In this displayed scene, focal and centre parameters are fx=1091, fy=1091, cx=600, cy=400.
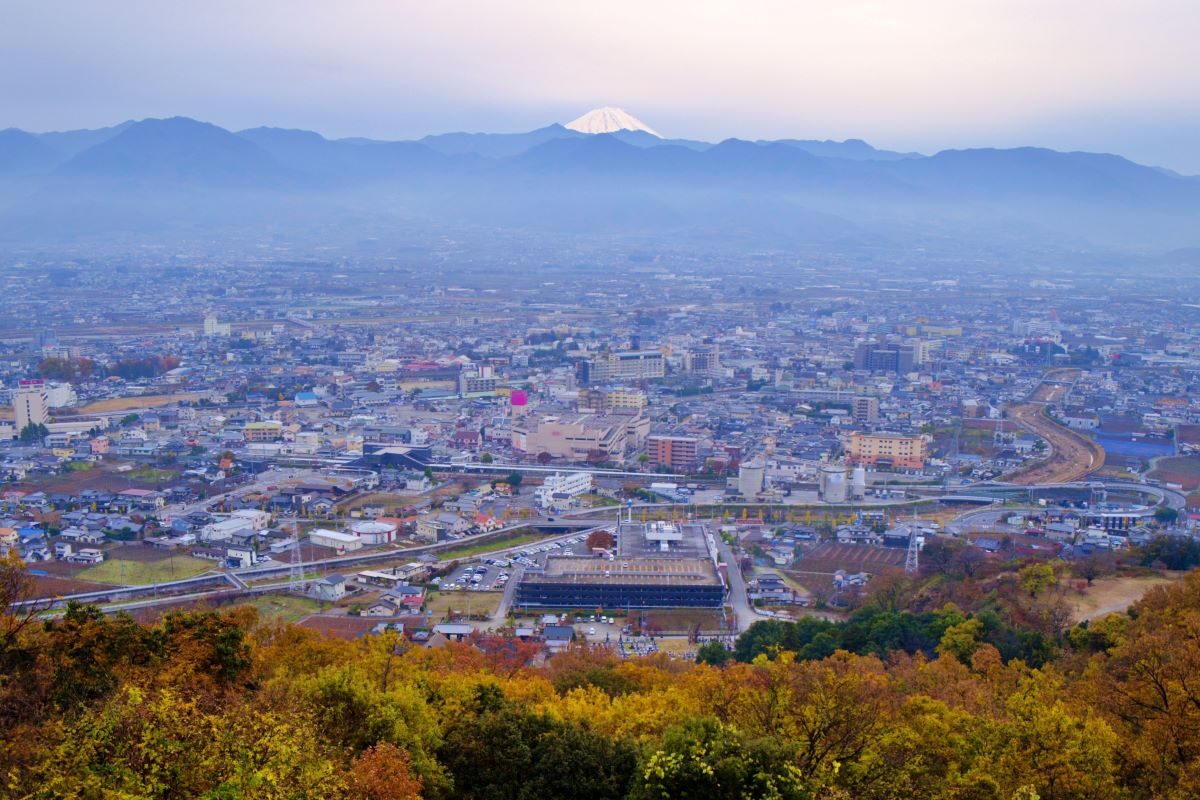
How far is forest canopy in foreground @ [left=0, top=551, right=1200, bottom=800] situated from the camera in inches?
155

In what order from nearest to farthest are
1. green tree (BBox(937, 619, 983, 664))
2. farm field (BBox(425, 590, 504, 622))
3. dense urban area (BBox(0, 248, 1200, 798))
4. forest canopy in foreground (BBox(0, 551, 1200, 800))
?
1. forest canopy in foreground (BBox(0, 551, 1200, 800))
2. dense urban area (BBox(0, 248, 1200, 798))
3. green tree (BBox(937, 619, 983, 664))
4. farm field (BBox(425, 590, 504, 622))

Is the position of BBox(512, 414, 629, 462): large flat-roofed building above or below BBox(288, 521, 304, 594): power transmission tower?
above

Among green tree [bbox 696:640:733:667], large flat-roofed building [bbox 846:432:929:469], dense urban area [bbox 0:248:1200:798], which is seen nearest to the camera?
dense urban area [bbox 0:248:1200:798]

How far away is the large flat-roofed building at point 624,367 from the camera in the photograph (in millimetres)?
27906

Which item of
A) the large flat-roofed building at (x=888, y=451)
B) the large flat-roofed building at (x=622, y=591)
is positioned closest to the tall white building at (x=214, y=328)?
the large flat-roofed building at (x=888, y=451)

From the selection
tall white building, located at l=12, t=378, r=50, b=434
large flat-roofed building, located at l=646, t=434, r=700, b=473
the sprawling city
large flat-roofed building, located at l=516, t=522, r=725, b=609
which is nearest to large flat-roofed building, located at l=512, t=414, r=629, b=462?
the sprawling city

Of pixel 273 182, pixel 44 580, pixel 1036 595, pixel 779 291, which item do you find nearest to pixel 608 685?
pixel 1036 595

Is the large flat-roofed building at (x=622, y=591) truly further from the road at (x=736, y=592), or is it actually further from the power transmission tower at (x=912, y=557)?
the power transmission tower at (x=912, y=557)

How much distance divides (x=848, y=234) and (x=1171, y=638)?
77319 mm

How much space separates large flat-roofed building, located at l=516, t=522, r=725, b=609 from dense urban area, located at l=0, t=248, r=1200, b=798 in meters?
0.04

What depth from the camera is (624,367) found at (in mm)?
28547

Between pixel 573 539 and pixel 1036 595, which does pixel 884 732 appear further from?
pixel 573 539

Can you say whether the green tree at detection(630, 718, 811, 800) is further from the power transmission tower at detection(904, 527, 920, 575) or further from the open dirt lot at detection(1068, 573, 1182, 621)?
the power transmission tower at detection(904, 527, 920, 575)

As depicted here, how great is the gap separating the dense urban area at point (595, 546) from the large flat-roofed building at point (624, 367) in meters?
0.14
